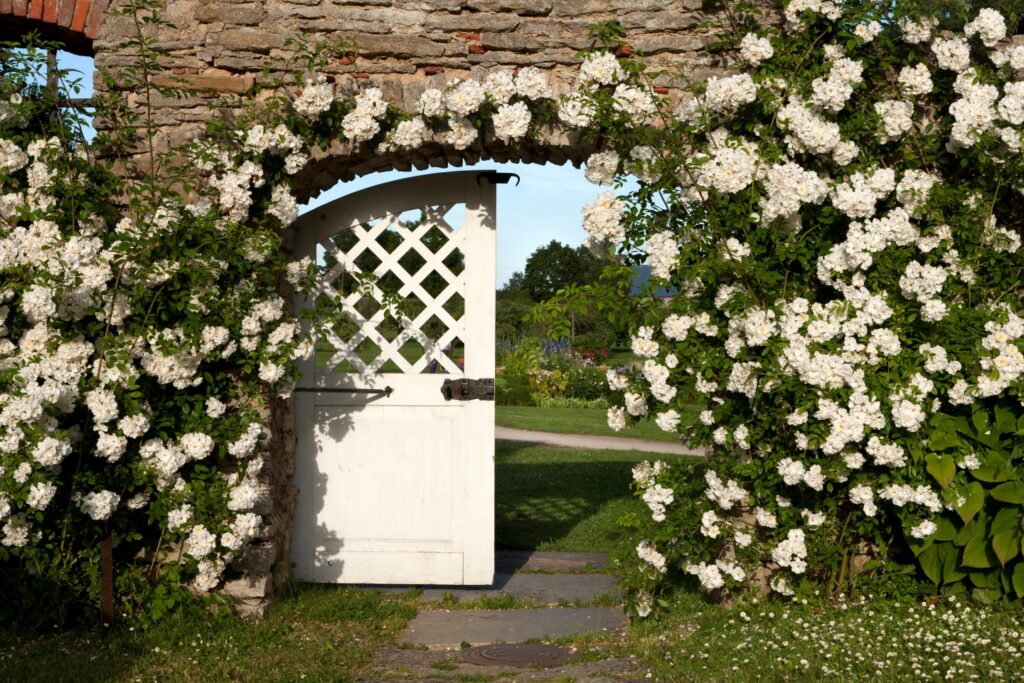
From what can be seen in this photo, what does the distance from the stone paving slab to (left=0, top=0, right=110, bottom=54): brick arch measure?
3595mm

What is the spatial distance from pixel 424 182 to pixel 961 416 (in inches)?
121

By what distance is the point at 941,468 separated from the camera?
→ 4.60 m

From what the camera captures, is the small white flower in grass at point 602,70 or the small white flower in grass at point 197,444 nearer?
the small white flower in grass at point 197,444

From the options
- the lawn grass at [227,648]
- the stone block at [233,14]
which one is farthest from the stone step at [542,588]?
the stone block at [233,14]

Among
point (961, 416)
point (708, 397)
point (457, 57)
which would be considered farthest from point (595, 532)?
point (457, 57)

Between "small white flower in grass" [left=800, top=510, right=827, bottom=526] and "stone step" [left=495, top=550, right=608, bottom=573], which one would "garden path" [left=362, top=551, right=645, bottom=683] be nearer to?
"stone step" [left=495, top=550, right=608, bottom=573]

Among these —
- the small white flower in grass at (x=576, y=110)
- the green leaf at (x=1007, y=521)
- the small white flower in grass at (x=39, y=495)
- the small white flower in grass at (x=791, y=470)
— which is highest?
the small white flower in grass at (x=576, y=110)

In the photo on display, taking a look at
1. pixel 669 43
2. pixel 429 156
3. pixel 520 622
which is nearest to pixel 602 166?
pixel 669 43

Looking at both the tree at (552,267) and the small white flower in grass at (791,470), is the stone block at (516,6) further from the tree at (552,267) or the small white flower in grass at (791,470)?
the tree at (552,267)

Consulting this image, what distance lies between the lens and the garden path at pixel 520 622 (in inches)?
170

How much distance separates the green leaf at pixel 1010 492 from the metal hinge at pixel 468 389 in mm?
2562

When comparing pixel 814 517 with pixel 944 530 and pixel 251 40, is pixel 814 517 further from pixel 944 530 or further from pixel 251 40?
pixel 251 40

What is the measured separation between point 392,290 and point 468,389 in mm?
705

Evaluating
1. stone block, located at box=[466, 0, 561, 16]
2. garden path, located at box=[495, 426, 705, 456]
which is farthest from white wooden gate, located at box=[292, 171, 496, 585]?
garden path, located at box=[495, 426, 705, 456]
